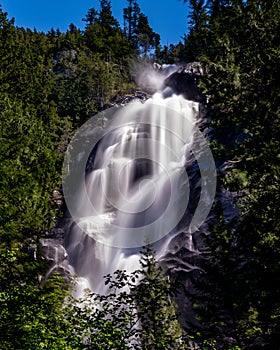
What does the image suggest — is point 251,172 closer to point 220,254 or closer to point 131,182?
point 220,254

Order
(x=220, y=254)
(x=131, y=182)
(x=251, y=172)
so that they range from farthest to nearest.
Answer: (x=131, y=182), (x=220, y=254), (x=251, y=172)

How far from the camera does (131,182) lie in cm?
3425

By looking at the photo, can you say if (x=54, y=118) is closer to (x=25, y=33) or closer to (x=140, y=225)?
(x=140, y=225)

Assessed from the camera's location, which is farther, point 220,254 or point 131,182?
point 131,182

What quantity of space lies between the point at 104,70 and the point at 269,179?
42478mm

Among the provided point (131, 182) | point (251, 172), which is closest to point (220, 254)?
point (251, 172)

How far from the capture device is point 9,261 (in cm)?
923

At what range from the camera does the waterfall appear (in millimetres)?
26062

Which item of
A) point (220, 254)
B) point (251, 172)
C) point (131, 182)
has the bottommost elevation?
point (220, 254)

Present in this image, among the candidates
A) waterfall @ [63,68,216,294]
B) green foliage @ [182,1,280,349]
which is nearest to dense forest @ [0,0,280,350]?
green foliage @ [182,1,280,349]

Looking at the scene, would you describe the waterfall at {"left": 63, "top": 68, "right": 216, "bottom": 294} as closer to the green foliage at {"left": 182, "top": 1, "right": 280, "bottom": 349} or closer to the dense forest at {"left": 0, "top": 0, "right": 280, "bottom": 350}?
the dense forest at {"left": 0, "top": 0, "right": 280, "bottom": 350}

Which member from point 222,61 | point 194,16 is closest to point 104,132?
point 194,16

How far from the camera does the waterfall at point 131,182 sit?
26.1 meters

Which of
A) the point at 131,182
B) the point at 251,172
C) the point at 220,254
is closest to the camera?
the point at 251,172
